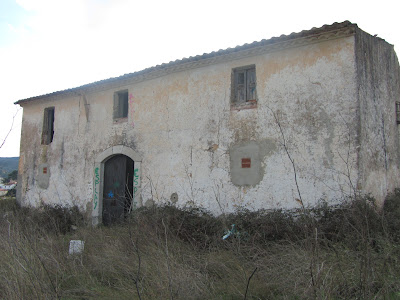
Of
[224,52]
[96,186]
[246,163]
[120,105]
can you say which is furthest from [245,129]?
[96,186]

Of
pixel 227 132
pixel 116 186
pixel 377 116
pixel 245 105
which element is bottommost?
pixel 116 186

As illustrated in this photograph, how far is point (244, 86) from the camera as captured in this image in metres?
8.34

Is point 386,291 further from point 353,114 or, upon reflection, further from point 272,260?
point 353,114

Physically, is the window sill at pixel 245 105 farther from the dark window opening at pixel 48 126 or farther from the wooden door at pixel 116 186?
the dark window opening at pixel 48 126

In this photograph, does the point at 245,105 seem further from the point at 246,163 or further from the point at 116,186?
the point at 116,186

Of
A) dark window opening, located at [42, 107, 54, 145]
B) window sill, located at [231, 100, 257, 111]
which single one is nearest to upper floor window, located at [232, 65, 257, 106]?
window sill, located at [231, 100, 257, 111]

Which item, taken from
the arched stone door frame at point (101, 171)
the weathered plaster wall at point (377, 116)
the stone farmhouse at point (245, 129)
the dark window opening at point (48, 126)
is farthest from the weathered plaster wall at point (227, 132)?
the dark window opening at point (48, 126)

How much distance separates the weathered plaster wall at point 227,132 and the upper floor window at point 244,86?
0.16 m

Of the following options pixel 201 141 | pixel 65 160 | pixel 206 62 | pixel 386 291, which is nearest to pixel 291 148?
pixel 201 141

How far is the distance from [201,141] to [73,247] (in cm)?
397

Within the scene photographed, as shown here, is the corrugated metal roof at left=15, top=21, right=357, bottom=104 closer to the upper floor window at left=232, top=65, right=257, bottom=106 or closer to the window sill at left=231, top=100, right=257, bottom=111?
the upper floor window at left=232, top=65, right=257, bottom=106

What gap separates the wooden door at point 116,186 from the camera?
33.1 feet

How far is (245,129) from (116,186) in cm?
452

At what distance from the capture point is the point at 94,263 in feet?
17.4
